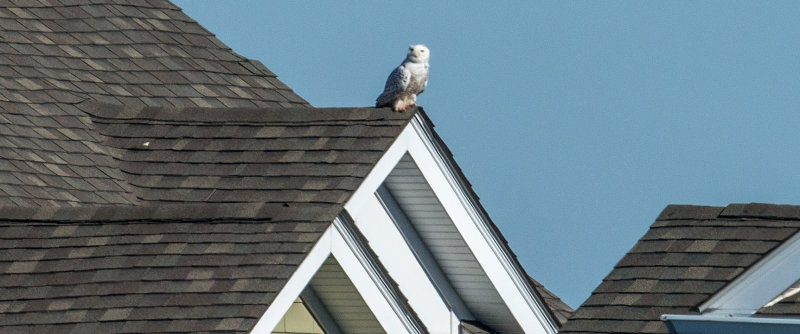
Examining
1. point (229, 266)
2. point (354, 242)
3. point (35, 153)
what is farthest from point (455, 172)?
point (35, 153)

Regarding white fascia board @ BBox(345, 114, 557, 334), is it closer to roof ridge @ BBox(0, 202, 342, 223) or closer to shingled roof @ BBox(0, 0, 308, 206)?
roof ridge @ BBox(0, 202, 342, 223)

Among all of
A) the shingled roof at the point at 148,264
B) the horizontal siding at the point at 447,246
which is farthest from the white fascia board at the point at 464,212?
the shingled roof at the point at 148,264

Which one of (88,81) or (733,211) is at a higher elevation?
(88,81)

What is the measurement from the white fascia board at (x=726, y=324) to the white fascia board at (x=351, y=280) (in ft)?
7.52

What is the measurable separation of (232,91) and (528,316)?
431cm

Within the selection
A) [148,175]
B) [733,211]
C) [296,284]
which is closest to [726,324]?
[733,211]

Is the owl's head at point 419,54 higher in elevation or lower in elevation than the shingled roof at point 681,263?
higher

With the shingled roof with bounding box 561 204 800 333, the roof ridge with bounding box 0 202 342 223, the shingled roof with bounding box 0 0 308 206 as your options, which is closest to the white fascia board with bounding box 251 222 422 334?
the roof ridge with bounding box 0 202 342 223

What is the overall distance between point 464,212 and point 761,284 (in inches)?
123

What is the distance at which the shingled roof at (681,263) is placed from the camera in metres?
10.1

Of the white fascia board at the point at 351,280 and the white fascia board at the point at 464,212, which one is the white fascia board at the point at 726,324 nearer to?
the white fascia board at the point at 351,280

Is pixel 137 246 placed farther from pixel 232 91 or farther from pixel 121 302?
pixel 232 91

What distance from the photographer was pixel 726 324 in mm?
9141

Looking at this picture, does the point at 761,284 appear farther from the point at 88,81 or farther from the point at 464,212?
the point at 88,81
